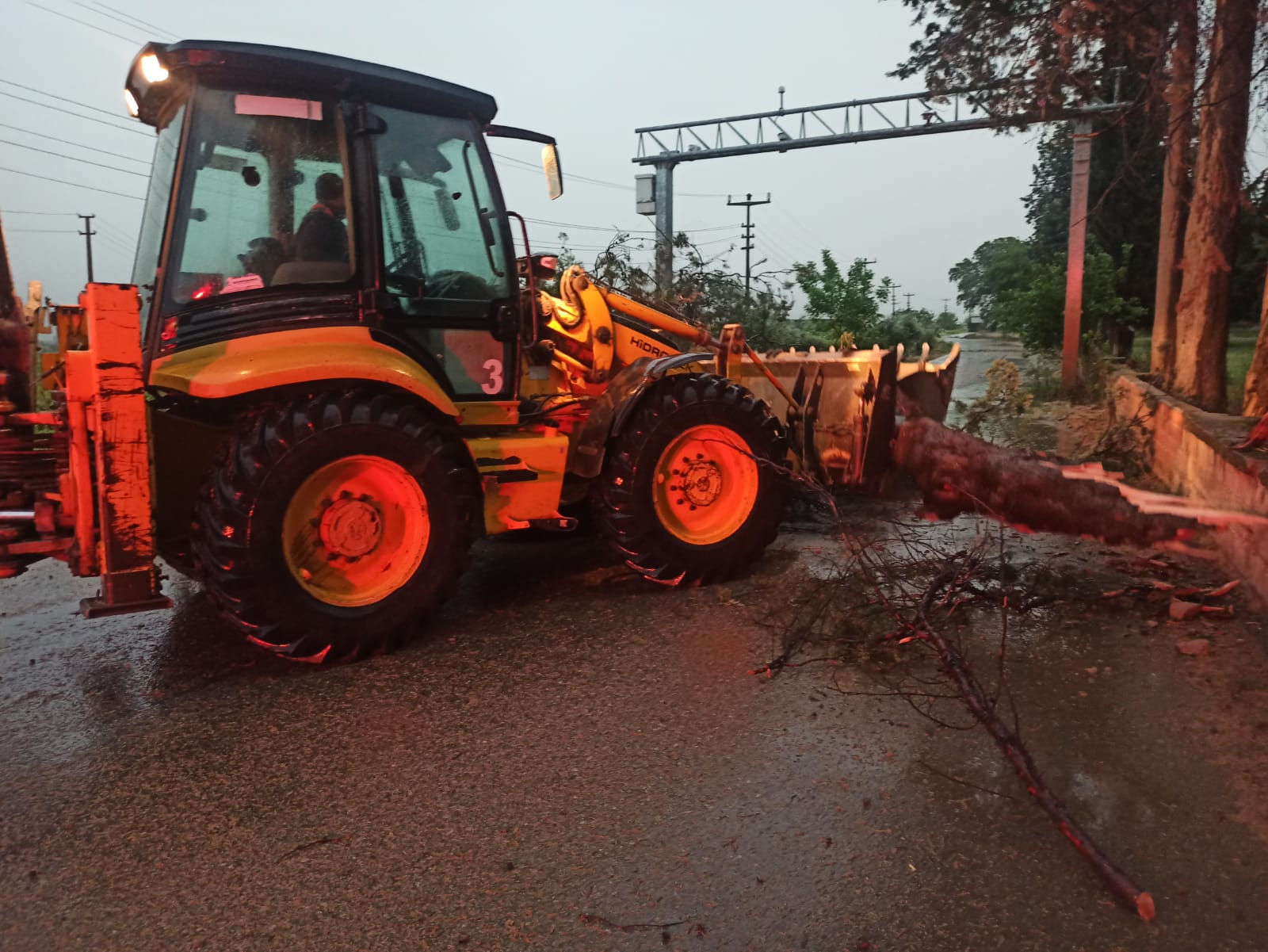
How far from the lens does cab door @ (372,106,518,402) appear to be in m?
4.73

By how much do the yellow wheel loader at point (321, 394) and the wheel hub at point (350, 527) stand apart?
A: 0.5 inches

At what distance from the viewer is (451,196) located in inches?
198

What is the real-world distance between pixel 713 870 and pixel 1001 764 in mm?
1250

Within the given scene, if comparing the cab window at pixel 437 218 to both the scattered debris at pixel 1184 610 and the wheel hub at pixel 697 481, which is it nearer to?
the wheel hub at pixel 697 481

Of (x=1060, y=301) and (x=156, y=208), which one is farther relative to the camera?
(x=1060, y=301)

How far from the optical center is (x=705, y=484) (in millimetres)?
5762

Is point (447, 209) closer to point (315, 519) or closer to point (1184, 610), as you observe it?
point (315, 519)

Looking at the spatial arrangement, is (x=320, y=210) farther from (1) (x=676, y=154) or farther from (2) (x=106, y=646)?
(1) (x=676, y=154)

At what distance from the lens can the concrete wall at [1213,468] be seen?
5223 millimetres

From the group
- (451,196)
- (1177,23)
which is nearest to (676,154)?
(1177,23)

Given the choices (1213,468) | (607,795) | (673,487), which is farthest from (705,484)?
(1213,468)

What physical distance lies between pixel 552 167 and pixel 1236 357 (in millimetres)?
17744

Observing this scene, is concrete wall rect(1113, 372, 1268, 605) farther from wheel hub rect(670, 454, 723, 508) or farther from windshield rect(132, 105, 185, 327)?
windshield rect(132, 105, 185, 327)

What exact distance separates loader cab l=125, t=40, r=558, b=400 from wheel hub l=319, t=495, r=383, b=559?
2.76ft
